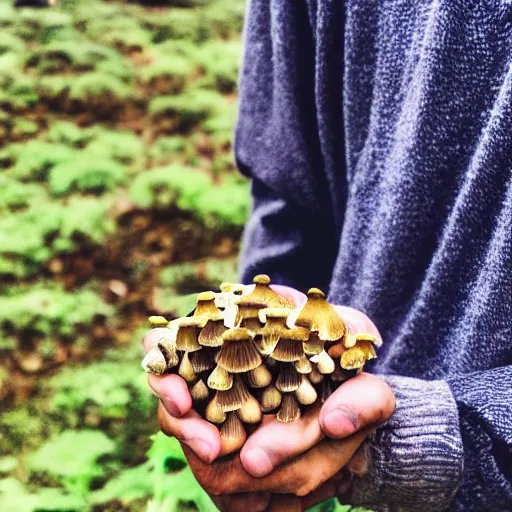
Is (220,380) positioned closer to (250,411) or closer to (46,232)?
(250,411)

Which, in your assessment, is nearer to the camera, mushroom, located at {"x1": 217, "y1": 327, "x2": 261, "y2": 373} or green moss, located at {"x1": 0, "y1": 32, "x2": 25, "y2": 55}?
mushroom, located at {"x1": 217, "y1": 327, "x2": 261, "y2": 373}

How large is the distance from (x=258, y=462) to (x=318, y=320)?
0.71 ft

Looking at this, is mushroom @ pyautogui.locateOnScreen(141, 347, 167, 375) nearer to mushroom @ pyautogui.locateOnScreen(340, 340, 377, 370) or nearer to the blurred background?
mushroom @ pyautogui.locateOnScreen(340, 340, 377, 370)

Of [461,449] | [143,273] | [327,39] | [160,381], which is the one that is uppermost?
[327,39]

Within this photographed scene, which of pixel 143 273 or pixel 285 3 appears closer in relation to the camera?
pixel 285 3

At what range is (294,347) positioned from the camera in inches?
31.8

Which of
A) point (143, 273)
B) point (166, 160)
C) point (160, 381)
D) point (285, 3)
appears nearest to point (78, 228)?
point (143, 273)

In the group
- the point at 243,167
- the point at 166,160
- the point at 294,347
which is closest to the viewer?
the point at 294,347

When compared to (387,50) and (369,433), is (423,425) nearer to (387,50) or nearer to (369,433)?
(369,433)

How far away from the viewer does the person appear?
0.87 m

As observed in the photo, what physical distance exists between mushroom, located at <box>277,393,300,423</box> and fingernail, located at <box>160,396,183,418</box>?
0.49ft

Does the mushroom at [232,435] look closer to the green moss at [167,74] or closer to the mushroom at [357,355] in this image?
the mushroom at [357,355]

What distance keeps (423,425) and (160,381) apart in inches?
17.5

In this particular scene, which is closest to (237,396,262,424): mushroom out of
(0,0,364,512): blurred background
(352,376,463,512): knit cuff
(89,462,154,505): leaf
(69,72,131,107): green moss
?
(352,376,463,512): knit cuff
